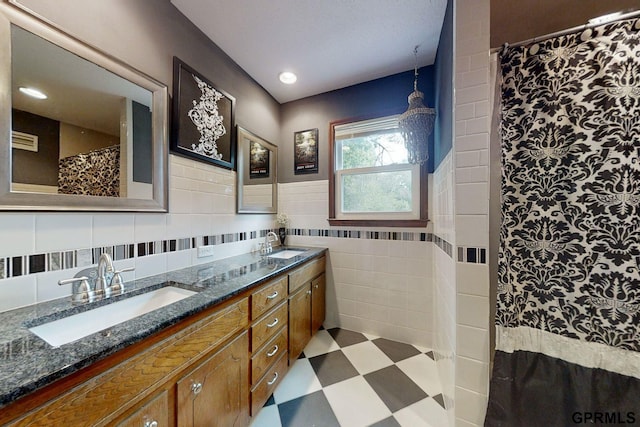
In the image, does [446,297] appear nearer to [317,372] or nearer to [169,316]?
[317,372]

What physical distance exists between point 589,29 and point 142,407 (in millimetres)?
2145

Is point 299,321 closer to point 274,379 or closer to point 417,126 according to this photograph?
point 274,379

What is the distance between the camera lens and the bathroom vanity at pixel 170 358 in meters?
0.53

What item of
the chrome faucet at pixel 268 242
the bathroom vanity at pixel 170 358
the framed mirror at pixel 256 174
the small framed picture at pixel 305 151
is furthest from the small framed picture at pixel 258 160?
the bathroom vanity at pixel 170 358

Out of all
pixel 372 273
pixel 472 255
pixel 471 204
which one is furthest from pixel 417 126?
Answer: pixel 372 273

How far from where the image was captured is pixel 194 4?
144 cm

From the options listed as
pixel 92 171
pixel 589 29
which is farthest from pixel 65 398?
pixel 589 29

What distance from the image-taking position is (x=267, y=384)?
138 centimetres

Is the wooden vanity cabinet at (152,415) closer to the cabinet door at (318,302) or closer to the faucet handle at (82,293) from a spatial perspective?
the faucet handle at (82,293)

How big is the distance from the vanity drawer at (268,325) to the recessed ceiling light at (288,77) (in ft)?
6.49

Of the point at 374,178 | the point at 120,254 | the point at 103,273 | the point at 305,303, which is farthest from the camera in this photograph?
the point at 374,178

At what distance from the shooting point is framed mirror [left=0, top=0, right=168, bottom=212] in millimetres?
852

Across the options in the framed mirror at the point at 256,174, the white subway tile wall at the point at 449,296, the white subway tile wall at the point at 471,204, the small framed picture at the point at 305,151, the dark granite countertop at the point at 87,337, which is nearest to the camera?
the dark granite countertop at the point at 87,337

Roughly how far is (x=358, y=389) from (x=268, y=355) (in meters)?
0.69
